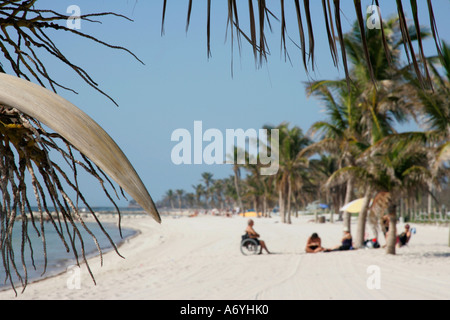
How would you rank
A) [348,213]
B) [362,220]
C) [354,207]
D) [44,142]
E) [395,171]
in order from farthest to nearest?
1. [348,213]
2. [354,207]
3. [362,220]
4. [395,171]
5. [44,142]

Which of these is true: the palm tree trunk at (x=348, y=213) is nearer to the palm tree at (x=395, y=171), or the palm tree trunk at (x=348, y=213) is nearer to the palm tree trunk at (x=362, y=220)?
the palm tree trunk at (x=362, y=220)

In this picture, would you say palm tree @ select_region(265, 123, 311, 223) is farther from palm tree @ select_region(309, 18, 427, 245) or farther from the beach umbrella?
the beach umbrella

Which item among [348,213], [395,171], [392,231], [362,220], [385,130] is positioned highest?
[385,130]

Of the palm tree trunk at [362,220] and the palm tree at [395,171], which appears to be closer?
→ the palm tree at [395,171]

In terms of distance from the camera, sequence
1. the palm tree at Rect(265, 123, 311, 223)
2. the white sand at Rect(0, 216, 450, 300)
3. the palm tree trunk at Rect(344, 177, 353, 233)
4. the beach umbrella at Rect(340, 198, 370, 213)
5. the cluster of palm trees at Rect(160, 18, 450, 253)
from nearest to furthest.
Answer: the white sand at Rect(0, 216, 450, 300) → the cluster of palm trees at Rect(160, 18, 450, 253) → the beach umbrella at Rect(340, 198, 370, 213) → the palm tree trunk at Rect(344, 177, 353, 233) → the palm tree at Rect(265, 123, 311, 223)

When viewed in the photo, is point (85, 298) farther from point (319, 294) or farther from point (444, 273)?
point (444, 273)

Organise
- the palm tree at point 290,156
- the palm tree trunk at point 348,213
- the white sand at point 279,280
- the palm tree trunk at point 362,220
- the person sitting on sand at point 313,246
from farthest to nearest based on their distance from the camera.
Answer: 1. the palm tree at point 290,156
2. the palm tree trunk at point 348,213
3. the palm tree trunk at point 362,220
4. the person sitting on sand at point 313,246
5. the white sand at point 279,280

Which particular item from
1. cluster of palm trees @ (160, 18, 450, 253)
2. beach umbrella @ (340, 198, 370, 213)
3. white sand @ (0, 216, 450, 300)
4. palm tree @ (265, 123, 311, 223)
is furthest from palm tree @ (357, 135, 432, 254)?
palm tree @ (265, 123, 311, 223)

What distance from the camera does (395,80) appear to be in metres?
14.1

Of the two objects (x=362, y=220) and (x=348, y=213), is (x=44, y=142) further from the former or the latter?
(x=348, y=213)

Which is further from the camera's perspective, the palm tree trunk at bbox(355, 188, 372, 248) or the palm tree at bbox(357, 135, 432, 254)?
the palm tree trunk at bbox(355, 188, 372, 248)

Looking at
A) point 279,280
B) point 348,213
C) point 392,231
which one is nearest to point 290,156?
point 348,213

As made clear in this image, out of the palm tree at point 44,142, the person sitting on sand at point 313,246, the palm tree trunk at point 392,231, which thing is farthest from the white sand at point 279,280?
the palm tree at point 44,142
